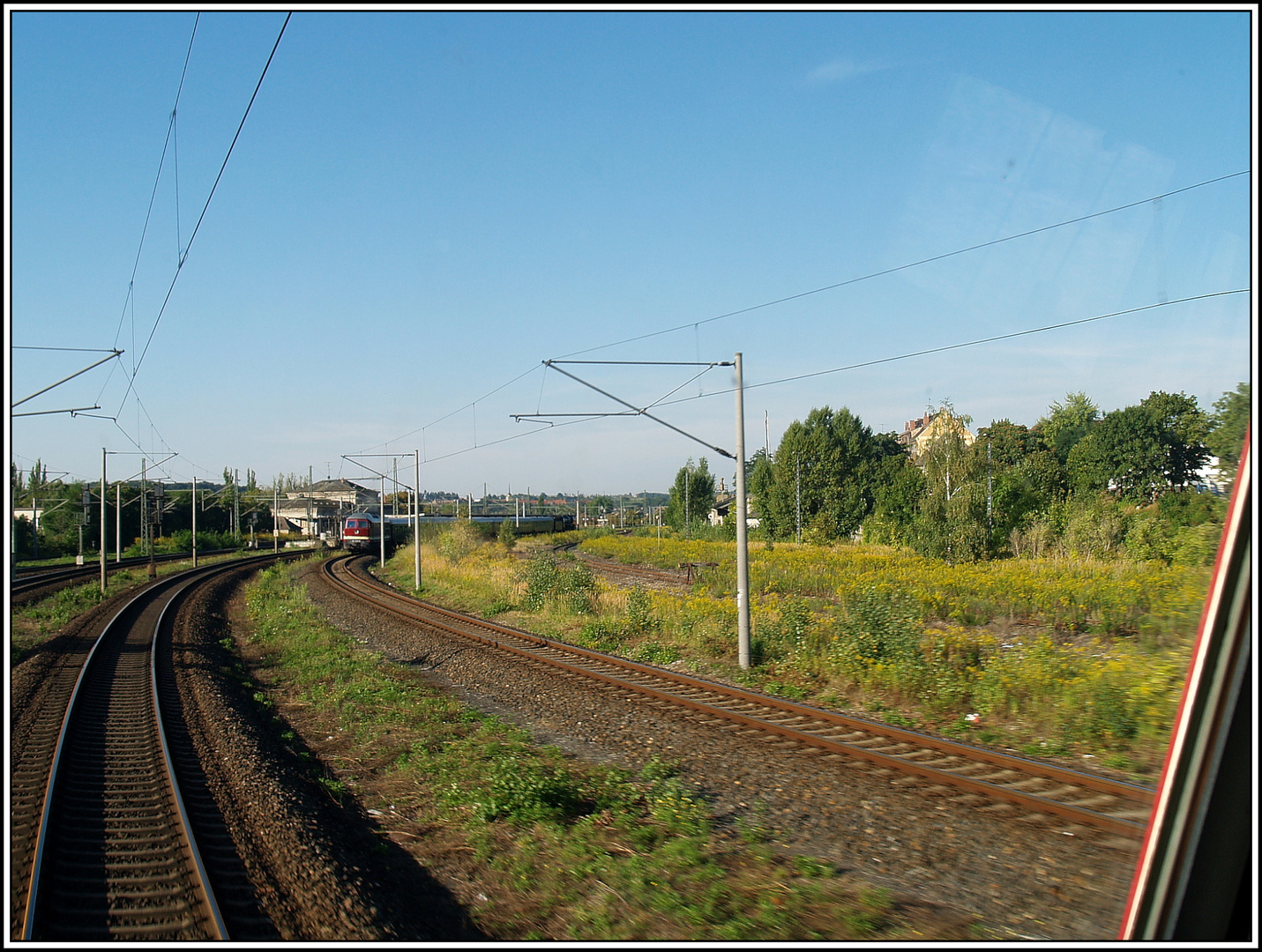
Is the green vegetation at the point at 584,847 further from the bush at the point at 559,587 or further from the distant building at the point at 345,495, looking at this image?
the distant building at the point at 345,495

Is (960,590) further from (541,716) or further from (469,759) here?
(469,759)

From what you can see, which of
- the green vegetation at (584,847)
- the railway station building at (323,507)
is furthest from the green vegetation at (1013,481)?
the railway station building at (323,507)

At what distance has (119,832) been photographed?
21.6 ft

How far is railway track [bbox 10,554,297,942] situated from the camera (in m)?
5.02

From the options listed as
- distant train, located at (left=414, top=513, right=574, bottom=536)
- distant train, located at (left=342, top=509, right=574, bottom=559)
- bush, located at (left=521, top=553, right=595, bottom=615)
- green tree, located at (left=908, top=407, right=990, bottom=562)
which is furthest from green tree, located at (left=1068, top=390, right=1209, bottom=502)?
distant train, located at (left=414, top=513, right=574, bottom=536)

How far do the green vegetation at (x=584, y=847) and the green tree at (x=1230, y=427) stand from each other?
351 cm

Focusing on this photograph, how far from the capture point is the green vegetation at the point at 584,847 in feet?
15.5

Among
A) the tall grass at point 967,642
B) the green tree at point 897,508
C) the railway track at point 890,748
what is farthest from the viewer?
the green tree at point 897,508

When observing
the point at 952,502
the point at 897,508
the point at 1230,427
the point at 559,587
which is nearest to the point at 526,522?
the point at 897,508

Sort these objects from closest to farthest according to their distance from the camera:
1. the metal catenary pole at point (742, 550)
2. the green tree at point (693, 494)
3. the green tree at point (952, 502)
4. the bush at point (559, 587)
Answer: the metal catenary pole at point (742, 550)
the bush at point (559, 587)
the green tree at point (952, 502)
the green tree at point (693, 494)

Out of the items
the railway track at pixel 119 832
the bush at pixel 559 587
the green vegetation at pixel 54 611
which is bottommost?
the green vegetation at pixel 54 611

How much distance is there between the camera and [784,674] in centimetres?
1249

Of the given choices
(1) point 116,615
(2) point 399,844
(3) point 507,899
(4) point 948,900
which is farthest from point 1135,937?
(1) point 116,615

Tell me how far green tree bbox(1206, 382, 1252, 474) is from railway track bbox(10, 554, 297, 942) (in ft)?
18.5
